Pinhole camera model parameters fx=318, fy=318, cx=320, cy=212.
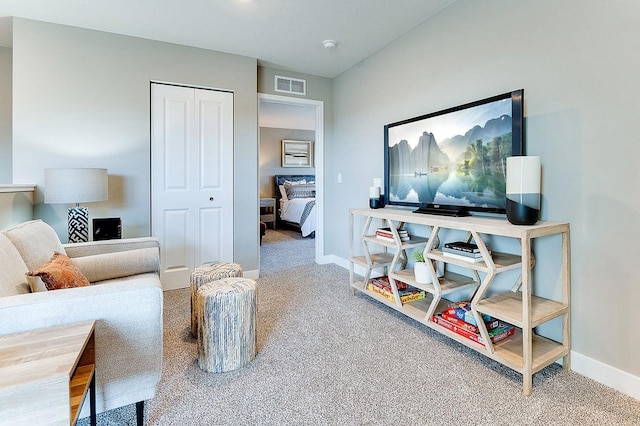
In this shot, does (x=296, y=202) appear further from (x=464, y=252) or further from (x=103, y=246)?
(x=464, y=252)

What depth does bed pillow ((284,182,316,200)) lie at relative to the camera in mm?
7431

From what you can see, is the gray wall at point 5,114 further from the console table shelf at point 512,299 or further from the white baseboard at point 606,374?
the white baseboard at point 606,374

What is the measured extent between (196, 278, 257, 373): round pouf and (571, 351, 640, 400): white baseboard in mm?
1854

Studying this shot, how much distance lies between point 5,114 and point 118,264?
2.65 meters

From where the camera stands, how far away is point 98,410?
48.3 inches

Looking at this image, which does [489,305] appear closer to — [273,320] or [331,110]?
[273,320]

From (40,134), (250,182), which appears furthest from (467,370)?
(40,134)

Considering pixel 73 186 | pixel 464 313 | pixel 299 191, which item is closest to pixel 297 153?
pixel 299 191

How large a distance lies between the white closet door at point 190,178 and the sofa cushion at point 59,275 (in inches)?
64.8

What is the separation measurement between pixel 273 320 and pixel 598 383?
78.8 inches

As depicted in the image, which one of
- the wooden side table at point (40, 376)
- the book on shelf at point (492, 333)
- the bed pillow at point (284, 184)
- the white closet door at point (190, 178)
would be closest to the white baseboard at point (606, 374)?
the book on shelf at point (492, 333)

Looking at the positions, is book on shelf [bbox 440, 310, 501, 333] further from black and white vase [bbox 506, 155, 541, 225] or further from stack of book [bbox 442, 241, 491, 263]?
black and white vase [bbox 506, 155, 541, 225]

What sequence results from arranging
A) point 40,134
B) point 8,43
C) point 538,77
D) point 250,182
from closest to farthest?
point 538,77 → point 40,134 → point 8,43 → point 250,182

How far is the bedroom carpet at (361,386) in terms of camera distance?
56.8 inches
